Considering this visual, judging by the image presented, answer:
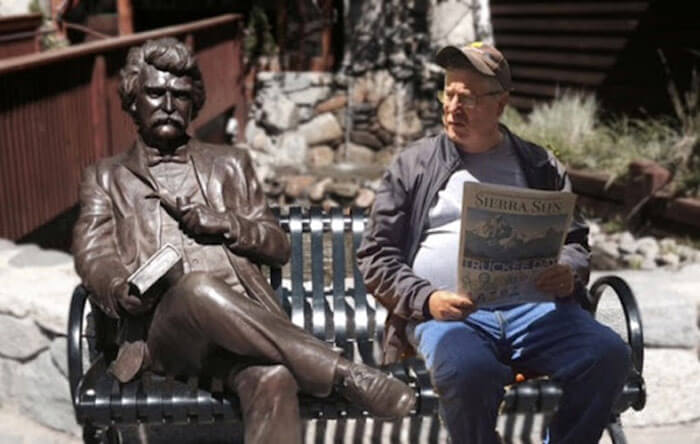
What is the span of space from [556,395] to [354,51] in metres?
9.15

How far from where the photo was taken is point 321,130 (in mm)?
11320

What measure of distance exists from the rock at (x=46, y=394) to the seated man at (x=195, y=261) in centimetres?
71

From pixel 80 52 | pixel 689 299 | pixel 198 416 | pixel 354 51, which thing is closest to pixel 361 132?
pixel 354 51

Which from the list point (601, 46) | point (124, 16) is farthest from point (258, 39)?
point (601, 46)

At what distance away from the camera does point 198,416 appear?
262cm

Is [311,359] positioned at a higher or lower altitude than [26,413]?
higher

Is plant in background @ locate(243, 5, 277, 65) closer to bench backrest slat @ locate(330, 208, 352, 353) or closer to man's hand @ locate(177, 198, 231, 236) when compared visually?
bench backrest slat @ locate(330, 208, 352, 353)

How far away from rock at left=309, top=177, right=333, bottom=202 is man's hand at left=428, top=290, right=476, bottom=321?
21.4ft

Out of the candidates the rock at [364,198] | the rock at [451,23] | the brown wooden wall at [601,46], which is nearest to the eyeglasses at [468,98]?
the brown wooden wall at [601,46]

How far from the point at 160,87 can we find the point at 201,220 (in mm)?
442

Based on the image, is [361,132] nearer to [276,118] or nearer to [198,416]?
[276,118]

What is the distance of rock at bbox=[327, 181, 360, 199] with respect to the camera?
9.12 m

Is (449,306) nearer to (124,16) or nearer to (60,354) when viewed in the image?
(60,354)

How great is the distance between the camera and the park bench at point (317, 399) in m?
2.58
